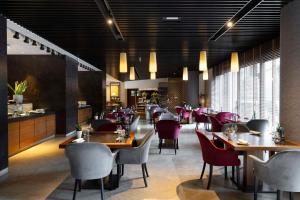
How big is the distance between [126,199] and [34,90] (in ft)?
24.1

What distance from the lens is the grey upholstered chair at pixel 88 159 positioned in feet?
12.1

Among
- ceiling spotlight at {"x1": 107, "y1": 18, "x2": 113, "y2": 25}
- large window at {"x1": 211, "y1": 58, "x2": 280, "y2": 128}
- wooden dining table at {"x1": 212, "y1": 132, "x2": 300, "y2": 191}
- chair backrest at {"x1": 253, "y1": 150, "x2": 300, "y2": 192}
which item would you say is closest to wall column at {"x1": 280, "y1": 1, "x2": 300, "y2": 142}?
wooden dining table at {"x1": 212, "y1": 132, "x2": 300, "y2": 191}

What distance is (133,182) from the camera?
487 centimetres

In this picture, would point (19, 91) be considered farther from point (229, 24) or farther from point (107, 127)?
point (229, 24)

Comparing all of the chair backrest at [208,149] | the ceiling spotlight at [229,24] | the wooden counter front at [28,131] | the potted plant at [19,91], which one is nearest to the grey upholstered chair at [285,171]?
the chair backrest at [208,149]

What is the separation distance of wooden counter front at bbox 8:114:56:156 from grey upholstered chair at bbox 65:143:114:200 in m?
3.74

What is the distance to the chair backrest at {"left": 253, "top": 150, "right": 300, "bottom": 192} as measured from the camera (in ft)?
10.4

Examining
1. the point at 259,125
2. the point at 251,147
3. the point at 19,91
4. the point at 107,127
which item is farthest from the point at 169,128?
the point at 19,91

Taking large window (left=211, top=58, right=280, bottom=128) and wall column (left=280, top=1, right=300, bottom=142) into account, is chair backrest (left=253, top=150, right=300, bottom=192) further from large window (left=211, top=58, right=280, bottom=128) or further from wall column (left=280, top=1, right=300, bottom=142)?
large window (left=211, top=58, right=280, bottom=128)

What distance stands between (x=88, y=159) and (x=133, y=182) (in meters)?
1.39

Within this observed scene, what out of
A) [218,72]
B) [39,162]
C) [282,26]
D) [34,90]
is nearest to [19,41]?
[34,90]

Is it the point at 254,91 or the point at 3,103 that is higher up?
the point at 254,91

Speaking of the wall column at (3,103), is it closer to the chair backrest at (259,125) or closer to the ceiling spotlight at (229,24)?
the ceiling spotlight at (229,24)

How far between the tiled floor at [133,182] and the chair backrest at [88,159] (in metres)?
0.58
